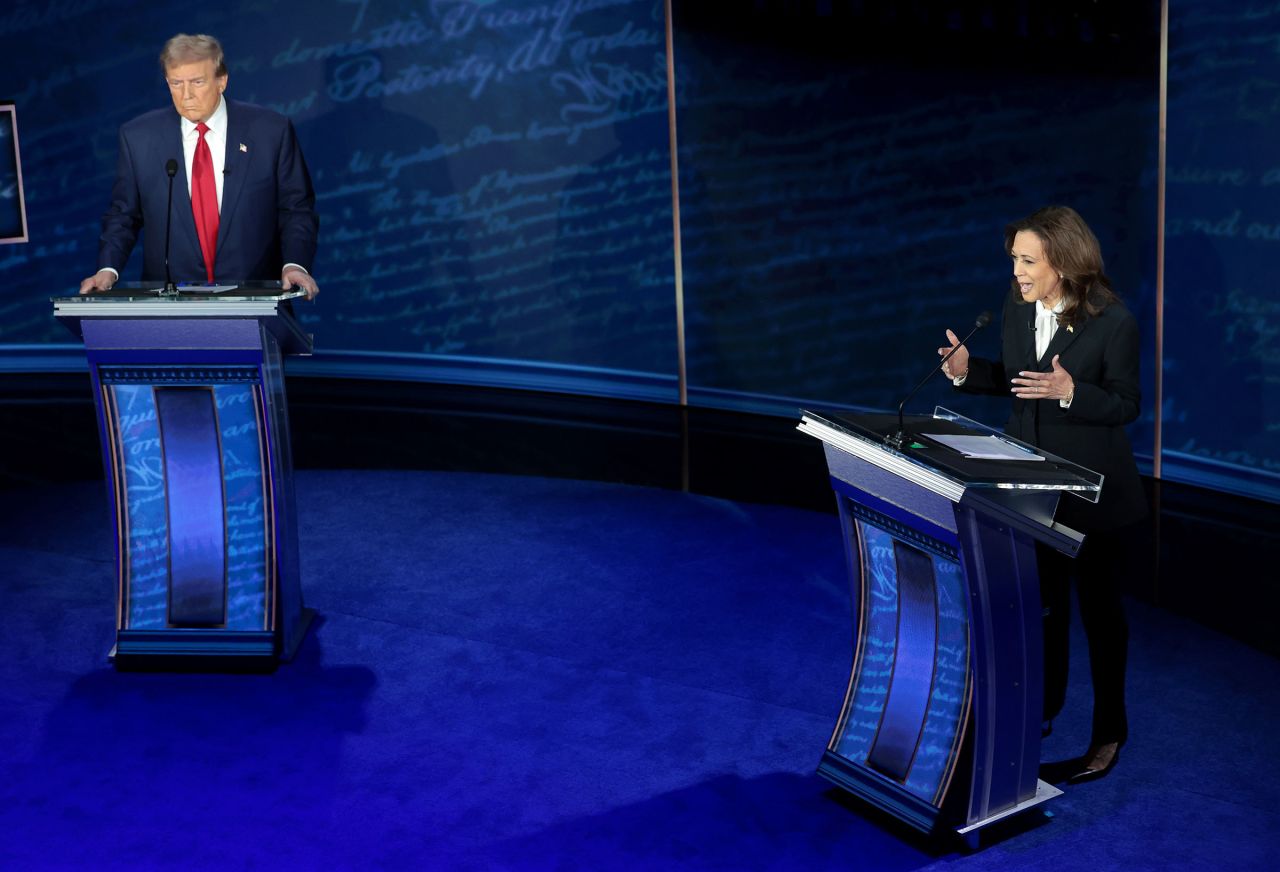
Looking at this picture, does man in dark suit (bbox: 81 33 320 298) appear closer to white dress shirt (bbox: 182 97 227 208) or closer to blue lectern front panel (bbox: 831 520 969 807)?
white dress shirt (bbox: 182 97 227 208)

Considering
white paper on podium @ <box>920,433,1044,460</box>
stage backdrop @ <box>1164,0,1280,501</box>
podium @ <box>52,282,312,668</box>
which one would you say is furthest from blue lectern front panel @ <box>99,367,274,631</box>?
stage backdrop @ <box>1164,0,1280,501</box>

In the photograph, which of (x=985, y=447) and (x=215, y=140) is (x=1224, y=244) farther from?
(x=215, y=140)

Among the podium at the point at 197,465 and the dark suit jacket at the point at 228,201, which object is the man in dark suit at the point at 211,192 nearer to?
the dark suit jacket at the point at 228,201

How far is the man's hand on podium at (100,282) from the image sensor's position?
3695 mm

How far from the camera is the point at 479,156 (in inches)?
290

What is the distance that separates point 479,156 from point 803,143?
190 cm

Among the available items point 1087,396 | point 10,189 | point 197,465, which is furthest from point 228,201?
point 10,189

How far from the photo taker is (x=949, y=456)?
8.96 ft

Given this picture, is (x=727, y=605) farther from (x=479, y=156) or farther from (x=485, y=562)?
(x=479, y=156)

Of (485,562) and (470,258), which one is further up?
(470,258)

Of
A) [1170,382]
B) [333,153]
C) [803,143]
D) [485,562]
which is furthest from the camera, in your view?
[333,153]

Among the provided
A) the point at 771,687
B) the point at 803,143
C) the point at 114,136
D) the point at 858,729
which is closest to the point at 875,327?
the point at 803,143

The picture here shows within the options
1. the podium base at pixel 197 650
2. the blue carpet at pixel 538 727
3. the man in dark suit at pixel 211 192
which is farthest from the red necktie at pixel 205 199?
the blue carpet at pixel 538 727

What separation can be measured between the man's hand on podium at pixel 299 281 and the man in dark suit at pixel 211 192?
0.28 feet
